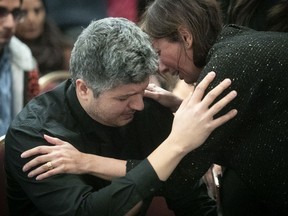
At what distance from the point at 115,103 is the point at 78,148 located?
16 cm

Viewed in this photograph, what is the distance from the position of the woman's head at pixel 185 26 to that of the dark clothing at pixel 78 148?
243 millimetres

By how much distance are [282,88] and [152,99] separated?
1.66 feet

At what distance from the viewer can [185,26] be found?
148cm

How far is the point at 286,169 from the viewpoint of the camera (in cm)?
129

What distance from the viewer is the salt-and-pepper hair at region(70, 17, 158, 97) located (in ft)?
4.41

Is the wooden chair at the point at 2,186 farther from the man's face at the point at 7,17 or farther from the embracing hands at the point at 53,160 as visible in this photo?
the man's face at the point at 7,17

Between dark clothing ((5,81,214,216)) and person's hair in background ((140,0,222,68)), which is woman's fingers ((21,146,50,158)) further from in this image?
person's hair in background ((140,0,222,68))

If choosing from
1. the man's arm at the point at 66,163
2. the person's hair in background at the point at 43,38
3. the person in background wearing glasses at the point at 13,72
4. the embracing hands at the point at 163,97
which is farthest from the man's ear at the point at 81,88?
the person's hair in background at the point at 43,38

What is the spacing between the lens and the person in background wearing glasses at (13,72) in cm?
233

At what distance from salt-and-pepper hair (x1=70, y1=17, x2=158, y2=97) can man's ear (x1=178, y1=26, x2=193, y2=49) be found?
13 centimetres

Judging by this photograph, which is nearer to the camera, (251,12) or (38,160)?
(38,160)

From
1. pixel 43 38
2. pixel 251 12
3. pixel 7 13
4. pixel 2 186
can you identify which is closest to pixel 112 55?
pixel 2 186

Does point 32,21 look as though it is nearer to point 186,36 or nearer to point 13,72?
point 13,72

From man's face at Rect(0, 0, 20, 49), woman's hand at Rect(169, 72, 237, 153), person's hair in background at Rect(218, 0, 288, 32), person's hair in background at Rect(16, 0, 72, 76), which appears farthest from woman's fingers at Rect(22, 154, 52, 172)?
person's hair in background at Rect(16, 0, 72, 76)
